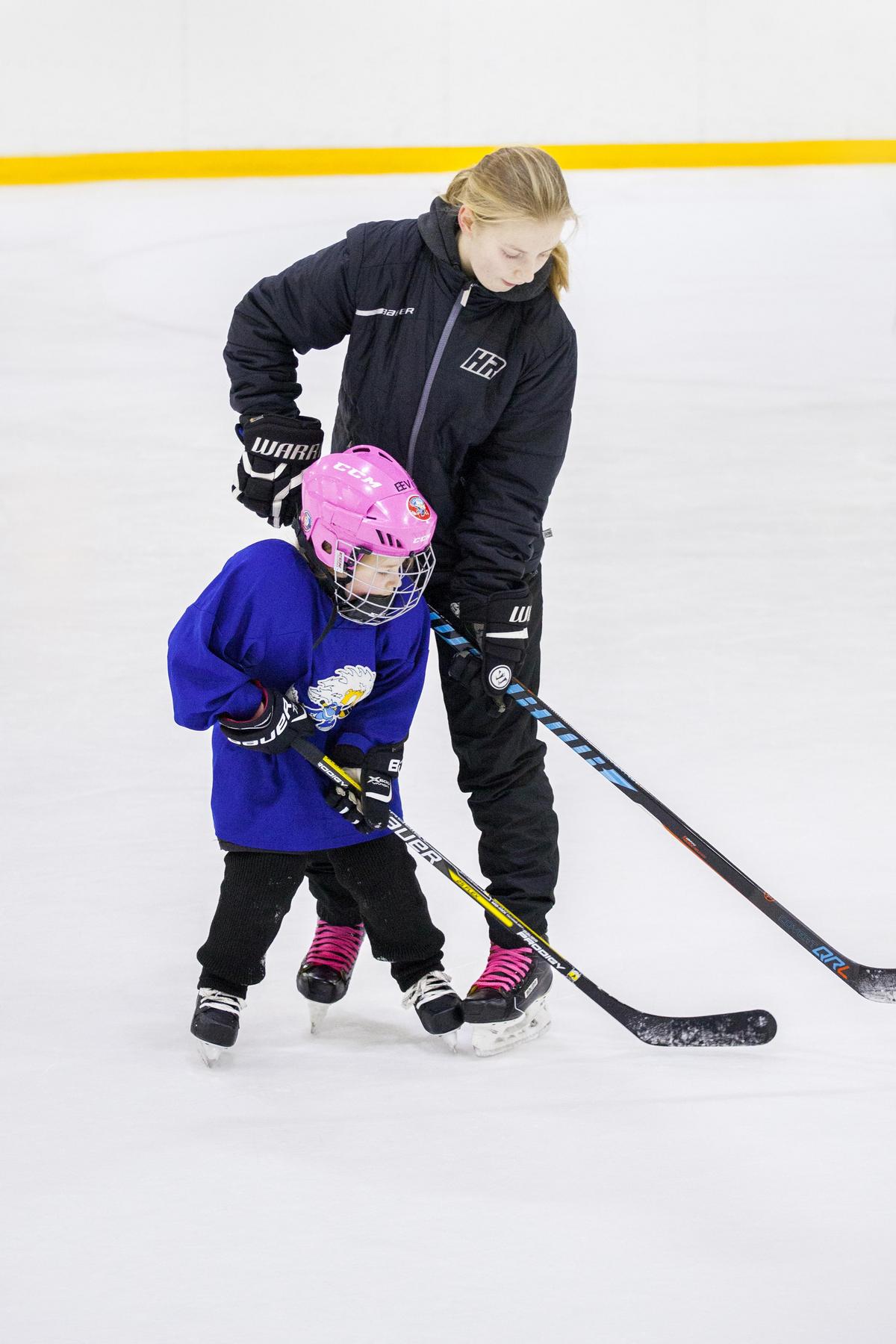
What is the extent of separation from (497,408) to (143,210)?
17.6 ft

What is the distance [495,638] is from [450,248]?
46 cm

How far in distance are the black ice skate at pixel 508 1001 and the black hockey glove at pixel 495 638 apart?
0.33 metres

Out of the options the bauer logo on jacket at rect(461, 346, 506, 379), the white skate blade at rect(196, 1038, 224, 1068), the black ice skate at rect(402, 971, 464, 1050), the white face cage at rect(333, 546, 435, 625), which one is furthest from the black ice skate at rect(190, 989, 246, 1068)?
the bauer logo on jacket at rect(461, 346, 506, 379)

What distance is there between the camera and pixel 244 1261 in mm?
1336

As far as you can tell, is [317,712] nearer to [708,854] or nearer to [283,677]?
[283,677]

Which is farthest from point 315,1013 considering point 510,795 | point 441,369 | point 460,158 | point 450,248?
point 460,158

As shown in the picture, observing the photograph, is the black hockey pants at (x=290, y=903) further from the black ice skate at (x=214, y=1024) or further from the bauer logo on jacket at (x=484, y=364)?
the bauer logo on jacket at (x=484, y=364)

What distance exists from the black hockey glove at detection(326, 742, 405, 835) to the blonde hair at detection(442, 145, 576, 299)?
62 cm

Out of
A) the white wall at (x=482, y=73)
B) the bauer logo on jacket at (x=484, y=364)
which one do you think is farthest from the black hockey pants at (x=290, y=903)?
the white wall at (x=482, y=73)

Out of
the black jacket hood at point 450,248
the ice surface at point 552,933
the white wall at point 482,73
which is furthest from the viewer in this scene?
the white wall at point 482,73

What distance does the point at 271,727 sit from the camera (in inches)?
63.4

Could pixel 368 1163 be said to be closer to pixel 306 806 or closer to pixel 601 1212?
pixel 601 1212

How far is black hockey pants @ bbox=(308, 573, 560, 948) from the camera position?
1.88m

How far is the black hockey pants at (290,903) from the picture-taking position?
1747 millimetres
